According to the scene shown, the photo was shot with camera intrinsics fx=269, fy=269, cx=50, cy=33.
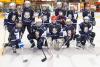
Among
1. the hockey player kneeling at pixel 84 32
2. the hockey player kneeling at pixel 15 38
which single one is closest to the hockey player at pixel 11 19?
the hockey player kneeling at pixel 15 38

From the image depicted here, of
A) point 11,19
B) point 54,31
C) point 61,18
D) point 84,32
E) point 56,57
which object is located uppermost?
point 11,19

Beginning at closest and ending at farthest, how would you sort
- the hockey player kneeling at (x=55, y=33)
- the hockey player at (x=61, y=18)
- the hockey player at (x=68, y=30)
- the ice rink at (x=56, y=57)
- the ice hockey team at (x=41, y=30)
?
the ice rink at (x=56, y=57) < the ice hockey team at (x=41, y=30) < the hockey player kneeling at (x=55, y=33) < the hockey player at (x=68, y=30) < the hockey player at (x=61, y=18)

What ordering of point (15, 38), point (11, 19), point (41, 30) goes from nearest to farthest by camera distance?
1. point (15, 38)
2. point (41, 30)
3. point (11, 19)

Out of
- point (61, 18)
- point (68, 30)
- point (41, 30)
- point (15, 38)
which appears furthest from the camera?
point (61, 18)

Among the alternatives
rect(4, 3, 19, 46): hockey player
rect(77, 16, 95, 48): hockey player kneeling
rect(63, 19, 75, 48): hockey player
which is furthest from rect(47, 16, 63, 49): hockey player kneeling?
rect(4, 3, 19, 46): hockey player

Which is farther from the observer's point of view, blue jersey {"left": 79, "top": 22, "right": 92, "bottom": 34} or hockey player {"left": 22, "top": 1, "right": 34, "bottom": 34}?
hockey player {"left": 22, "top": 1, "right": 34, "bottom": 34}

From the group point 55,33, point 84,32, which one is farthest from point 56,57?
point 84,32

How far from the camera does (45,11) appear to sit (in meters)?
8.84

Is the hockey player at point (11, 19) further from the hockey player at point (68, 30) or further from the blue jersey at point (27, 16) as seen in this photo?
the hockey player at point (68, 30)

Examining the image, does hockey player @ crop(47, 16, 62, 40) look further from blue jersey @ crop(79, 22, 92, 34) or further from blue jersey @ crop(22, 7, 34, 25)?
blue jersey @ crop(22, 7, 34, 25)

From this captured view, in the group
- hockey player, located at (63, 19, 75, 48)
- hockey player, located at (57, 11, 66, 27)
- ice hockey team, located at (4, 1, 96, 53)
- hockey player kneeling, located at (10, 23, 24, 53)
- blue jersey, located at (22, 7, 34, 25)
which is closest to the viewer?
hockey player kneeling, located at (10, 23, 24, 53)

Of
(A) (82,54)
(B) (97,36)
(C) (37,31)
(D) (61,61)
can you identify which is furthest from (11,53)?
(B) (97,36)

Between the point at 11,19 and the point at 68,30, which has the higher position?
the point at 11,19

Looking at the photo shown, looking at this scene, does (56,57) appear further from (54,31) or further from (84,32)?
(84,32)
